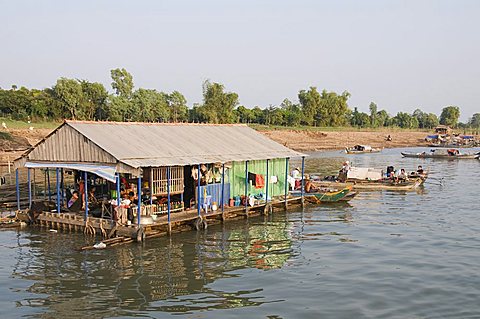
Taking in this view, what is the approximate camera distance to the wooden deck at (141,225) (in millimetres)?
19562

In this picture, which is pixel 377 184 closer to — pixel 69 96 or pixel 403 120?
pixel 69 96

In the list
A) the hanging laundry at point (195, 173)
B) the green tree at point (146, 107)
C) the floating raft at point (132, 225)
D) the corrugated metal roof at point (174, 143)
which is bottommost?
the floating raft at point (132, 225)

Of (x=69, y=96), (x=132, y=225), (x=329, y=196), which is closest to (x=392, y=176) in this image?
(x=329, y=196)

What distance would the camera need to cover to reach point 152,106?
74.1 meters

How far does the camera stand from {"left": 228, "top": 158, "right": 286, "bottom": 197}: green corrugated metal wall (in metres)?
25.1

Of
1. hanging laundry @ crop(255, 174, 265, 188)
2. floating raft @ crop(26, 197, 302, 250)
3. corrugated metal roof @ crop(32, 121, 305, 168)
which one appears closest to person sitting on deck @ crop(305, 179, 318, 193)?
corrugated metal roof @ crop(32, 121, 305, 168)

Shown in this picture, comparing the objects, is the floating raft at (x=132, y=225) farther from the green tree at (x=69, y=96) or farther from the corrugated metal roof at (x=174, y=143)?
the green tree at (x=69, y=96)

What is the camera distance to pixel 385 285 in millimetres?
15391

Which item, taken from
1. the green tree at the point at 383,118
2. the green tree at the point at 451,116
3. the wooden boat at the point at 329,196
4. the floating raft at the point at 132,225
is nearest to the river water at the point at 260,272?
the floating raft at the point at 132,225

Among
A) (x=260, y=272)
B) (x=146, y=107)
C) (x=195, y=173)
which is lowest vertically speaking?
(x=260, y=272)

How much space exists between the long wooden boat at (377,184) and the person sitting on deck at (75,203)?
19.3 metres

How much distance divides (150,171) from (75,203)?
437 cm

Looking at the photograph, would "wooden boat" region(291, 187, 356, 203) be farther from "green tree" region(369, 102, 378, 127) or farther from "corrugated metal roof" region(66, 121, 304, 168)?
"green tree" region(369, 102, 378, 127)

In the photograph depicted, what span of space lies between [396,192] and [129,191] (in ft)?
72.1
